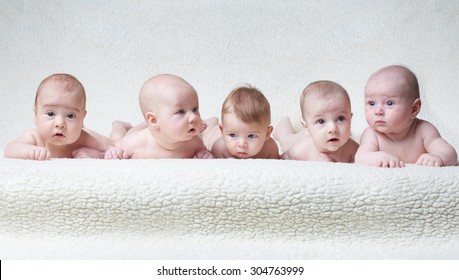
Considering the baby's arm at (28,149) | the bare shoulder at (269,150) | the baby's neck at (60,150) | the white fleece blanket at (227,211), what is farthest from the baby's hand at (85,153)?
the bare shoulder at (269,150)

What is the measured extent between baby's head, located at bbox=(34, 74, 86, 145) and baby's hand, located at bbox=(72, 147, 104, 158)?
86mm

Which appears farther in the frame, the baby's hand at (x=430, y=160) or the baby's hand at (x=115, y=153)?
the baby's hand at (x=115, y=153)

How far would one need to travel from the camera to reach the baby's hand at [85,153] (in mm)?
1876

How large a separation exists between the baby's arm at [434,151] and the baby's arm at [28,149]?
942 millimetres

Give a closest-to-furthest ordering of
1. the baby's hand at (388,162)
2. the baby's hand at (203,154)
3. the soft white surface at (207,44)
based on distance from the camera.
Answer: the baby's hand at (388,162), the baby's hand at (203,154), the soft white surface at (207,44)

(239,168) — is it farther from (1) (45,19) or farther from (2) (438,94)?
(1) (45,19)

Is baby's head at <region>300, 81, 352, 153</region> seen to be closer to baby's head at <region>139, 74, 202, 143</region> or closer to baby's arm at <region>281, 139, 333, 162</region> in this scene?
baby's arm at <region>281, 139, 333, 162</region>

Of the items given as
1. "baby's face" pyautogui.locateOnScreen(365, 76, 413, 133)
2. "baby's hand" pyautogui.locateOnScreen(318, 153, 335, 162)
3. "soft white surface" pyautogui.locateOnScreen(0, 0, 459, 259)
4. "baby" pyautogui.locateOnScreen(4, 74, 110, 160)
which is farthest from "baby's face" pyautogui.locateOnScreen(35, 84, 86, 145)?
"baby's face" pyautogui.locateOnScreen(365, 76, 413, 133)

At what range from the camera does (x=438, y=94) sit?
8.68 feet

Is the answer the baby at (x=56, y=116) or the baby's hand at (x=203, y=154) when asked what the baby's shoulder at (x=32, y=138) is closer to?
the baby at (x=56, y=116)

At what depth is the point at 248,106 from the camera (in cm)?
178

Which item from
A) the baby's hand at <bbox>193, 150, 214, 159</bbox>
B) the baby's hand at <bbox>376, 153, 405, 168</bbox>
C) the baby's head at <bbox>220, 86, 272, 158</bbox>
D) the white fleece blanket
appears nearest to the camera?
the white fleece blanket

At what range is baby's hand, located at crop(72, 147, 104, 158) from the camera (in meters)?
1.88

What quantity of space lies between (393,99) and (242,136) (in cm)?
41
